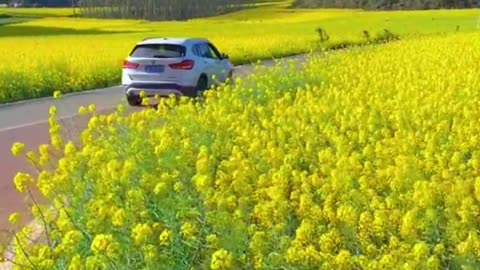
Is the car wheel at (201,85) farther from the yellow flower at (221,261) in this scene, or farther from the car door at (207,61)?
the yellow flower at (221,261)

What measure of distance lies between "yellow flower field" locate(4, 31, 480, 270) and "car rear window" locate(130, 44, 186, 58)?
1270cm

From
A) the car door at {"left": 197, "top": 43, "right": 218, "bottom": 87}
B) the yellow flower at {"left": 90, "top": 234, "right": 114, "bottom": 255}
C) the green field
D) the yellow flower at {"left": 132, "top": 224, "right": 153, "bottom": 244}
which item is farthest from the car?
the yellow flower at {"left": 90, "top": 234, "right": 114, "bottom": 255}

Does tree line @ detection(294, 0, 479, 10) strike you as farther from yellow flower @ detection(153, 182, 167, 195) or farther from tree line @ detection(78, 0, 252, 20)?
yellow flower @ detection(153, 182, 167, 195)

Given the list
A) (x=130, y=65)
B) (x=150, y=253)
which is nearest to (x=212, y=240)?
(x=150, y=253)

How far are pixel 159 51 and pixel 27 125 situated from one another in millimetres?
5127

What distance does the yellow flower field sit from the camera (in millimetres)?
5250

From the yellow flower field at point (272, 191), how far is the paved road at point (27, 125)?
2032mm

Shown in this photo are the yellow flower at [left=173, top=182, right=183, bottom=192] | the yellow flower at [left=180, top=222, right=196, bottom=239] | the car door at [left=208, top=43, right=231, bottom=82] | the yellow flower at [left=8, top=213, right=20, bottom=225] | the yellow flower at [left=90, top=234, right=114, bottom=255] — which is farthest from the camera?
the car door at [left=208, top=43, right=231, bottom=82]

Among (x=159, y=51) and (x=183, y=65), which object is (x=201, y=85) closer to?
(x=183, y=65)

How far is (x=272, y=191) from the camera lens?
6.16 metres

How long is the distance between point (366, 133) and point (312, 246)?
3.70 metres

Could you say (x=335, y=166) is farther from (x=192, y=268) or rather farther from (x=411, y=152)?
(x=192, y=268)

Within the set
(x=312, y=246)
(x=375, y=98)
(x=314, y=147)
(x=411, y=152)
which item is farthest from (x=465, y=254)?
(x=375, y=98)

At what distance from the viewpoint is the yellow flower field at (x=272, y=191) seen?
5.25 metres
